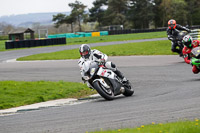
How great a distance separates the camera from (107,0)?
104375 mm

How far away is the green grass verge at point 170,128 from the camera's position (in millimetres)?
6062

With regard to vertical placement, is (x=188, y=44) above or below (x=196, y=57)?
above

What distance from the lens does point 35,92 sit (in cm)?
1337

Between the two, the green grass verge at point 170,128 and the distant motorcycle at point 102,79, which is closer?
the green grass verge at point 170,128

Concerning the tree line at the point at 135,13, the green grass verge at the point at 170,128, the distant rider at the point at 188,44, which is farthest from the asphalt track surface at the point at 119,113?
Result: the tree line at the point at 135,13

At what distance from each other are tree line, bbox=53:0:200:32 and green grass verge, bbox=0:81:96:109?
71.9 m

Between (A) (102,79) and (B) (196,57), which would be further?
(B) (196,57)

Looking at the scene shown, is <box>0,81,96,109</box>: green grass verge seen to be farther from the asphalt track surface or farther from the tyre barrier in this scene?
the tyre barrier

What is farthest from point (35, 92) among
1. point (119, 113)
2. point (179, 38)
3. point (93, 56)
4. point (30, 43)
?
point (30, 43)

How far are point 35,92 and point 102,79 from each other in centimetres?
342

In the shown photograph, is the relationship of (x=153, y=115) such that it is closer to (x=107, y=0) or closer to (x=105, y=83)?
(x=105, y=83)

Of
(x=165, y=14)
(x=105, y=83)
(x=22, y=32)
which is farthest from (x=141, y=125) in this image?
(x=165, y=14)

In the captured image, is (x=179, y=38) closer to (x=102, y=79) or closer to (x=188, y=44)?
(x=188, y=44)

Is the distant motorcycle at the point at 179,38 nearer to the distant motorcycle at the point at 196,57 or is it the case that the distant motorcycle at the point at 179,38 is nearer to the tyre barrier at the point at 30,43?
the distant motorcycle at the point at 196,57
